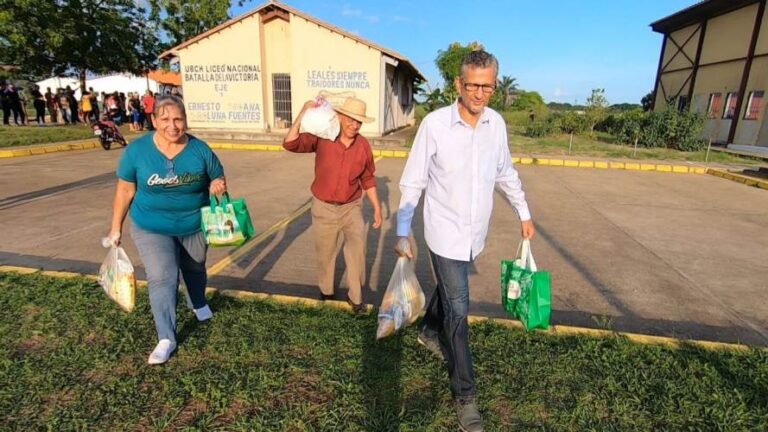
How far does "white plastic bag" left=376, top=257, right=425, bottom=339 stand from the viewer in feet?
9.57

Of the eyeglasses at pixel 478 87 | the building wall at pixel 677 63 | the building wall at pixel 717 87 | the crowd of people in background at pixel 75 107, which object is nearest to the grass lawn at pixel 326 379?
the eyeglasses at pixel 478 87

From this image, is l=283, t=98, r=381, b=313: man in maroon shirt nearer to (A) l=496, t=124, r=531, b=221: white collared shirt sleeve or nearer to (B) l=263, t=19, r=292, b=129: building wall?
(A) l=496, t=124, r=531, b=221: white collared shirt sleeve

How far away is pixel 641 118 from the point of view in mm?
18469

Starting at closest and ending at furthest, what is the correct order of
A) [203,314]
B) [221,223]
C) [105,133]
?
[221,223] < [203,314] < [105,133]

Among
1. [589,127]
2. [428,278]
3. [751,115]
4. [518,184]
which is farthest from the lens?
[589,127]

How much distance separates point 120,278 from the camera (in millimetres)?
2945

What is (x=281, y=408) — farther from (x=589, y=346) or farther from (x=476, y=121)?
(x=589, y=346)

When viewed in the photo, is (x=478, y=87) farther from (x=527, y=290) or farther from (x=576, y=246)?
(x=576, y=246)

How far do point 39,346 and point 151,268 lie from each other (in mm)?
1035

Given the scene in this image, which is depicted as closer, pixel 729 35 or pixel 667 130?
pixel 667 130

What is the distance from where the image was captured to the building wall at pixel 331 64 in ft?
52.9

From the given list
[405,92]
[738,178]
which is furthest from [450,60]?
[738,178]

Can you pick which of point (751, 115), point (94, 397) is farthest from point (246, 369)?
point (751, 115)

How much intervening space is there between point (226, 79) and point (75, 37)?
6523 millimetres
